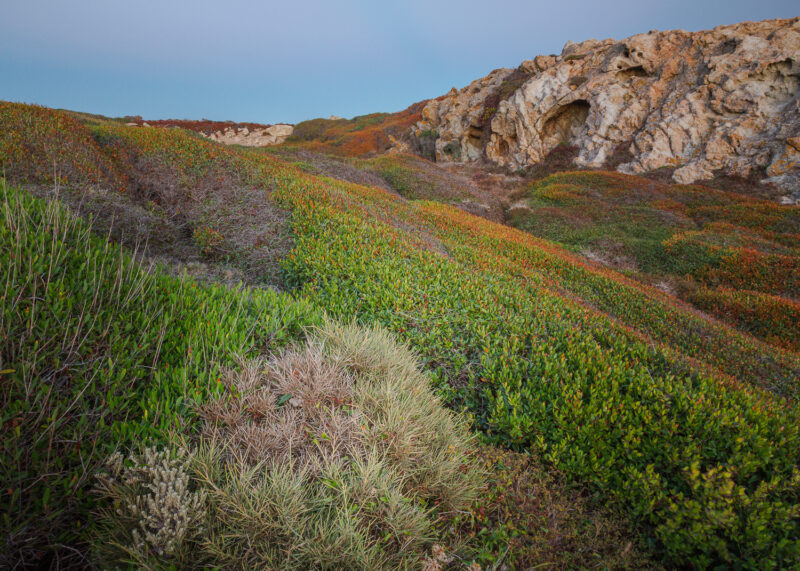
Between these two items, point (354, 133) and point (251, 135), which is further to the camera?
point (354, 133)

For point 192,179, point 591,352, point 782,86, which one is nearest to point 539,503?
point 591,352

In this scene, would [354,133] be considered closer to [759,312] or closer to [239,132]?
[239,132]

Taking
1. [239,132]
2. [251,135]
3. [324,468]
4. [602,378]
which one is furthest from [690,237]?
[239,132]

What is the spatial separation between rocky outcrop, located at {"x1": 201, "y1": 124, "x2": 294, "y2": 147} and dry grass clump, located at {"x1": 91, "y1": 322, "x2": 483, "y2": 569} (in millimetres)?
53040

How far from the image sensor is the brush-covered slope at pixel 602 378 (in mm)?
2740

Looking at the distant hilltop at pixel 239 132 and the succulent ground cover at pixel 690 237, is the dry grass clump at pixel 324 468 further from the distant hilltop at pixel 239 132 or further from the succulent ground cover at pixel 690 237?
the distant hilltop at pixel 239 132

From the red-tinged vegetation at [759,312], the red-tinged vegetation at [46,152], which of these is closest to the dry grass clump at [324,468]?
the red-tinged vegetation at [46,152]

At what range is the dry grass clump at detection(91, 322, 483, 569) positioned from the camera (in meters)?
2.06

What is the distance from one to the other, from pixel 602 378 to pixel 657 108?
37.5m

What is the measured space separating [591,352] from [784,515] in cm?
233

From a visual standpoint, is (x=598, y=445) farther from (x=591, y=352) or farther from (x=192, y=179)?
(x=192, y=179)

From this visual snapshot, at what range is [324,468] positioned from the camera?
259 cm

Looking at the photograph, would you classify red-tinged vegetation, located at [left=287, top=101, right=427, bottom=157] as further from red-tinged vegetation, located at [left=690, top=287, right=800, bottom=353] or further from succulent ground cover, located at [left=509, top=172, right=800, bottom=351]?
red-tinged vegetation, located at [left=690, top=287, right=800, bottom=353]

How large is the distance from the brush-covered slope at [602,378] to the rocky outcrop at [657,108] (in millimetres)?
24914
